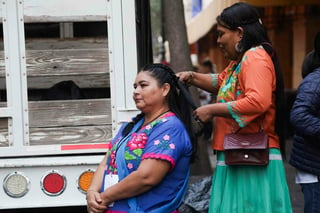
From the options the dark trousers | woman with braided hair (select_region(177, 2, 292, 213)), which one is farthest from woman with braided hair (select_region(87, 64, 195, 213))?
the dark trousers

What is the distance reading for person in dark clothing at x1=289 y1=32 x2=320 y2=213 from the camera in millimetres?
3453

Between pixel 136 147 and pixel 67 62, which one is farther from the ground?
pixel 67 62

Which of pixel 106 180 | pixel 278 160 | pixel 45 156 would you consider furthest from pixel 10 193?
pixel 278 160

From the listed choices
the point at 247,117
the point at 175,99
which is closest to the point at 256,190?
the point at 247,117

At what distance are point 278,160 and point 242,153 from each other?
0.76 feet

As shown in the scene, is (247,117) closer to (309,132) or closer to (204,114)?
(204,114)

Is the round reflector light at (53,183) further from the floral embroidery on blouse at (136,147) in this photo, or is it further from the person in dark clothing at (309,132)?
the person in dark clothing at (309,132)

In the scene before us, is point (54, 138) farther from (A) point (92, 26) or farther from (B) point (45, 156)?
(A) point (92, 26)

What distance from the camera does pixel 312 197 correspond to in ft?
11.9

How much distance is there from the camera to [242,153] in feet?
10.1

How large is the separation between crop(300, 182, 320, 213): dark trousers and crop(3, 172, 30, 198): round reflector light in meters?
1.83

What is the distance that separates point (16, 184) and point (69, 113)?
59 cm

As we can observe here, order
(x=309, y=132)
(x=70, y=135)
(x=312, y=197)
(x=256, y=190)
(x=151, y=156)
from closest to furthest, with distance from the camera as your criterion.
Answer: (x=151, y=156) → (x=256, y=190) → (x=309, y=132) → (x=312, y=197) → (x=70, y=135)

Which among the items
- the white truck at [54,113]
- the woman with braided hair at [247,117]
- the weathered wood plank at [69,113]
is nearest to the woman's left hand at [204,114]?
the woman with braided hair at [247,117]
